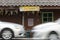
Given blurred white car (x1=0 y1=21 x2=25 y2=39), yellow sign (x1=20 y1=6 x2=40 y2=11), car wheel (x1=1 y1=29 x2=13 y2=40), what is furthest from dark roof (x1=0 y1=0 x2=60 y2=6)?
car wheel (x1=1 y1=29 x2=13 y2=40)

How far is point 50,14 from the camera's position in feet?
79.8

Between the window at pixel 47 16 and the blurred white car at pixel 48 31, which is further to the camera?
the window at pixel 47 16

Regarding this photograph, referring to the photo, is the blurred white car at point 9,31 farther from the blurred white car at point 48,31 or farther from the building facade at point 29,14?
the building facade at point 29,14

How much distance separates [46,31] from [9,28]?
3.01 m

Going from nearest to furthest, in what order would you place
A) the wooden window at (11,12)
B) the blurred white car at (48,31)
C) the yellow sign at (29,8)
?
the blurred white car at (48,31), the yellow sign at (29,8), the wooden window at (11,12)

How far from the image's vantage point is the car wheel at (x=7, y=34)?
60.8 ft

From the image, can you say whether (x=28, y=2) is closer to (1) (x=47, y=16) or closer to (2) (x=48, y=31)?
(1) (x=47, y=16)

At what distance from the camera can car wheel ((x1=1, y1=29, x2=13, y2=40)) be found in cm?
1852

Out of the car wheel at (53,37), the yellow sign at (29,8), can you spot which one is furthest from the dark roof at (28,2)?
the car wheel at (53,37)

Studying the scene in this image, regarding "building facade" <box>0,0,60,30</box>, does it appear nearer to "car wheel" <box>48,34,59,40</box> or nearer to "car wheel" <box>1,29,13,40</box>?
"car wheel" <box>1,29,13,40</box>

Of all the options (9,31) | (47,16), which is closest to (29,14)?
(47,16)

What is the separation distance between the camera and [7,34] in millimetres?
18703

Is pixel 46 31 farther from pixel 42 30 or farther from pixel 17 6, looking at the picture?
pixel 17 6

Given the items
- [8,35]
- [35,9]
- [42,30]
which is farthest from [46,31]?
[35,9]
